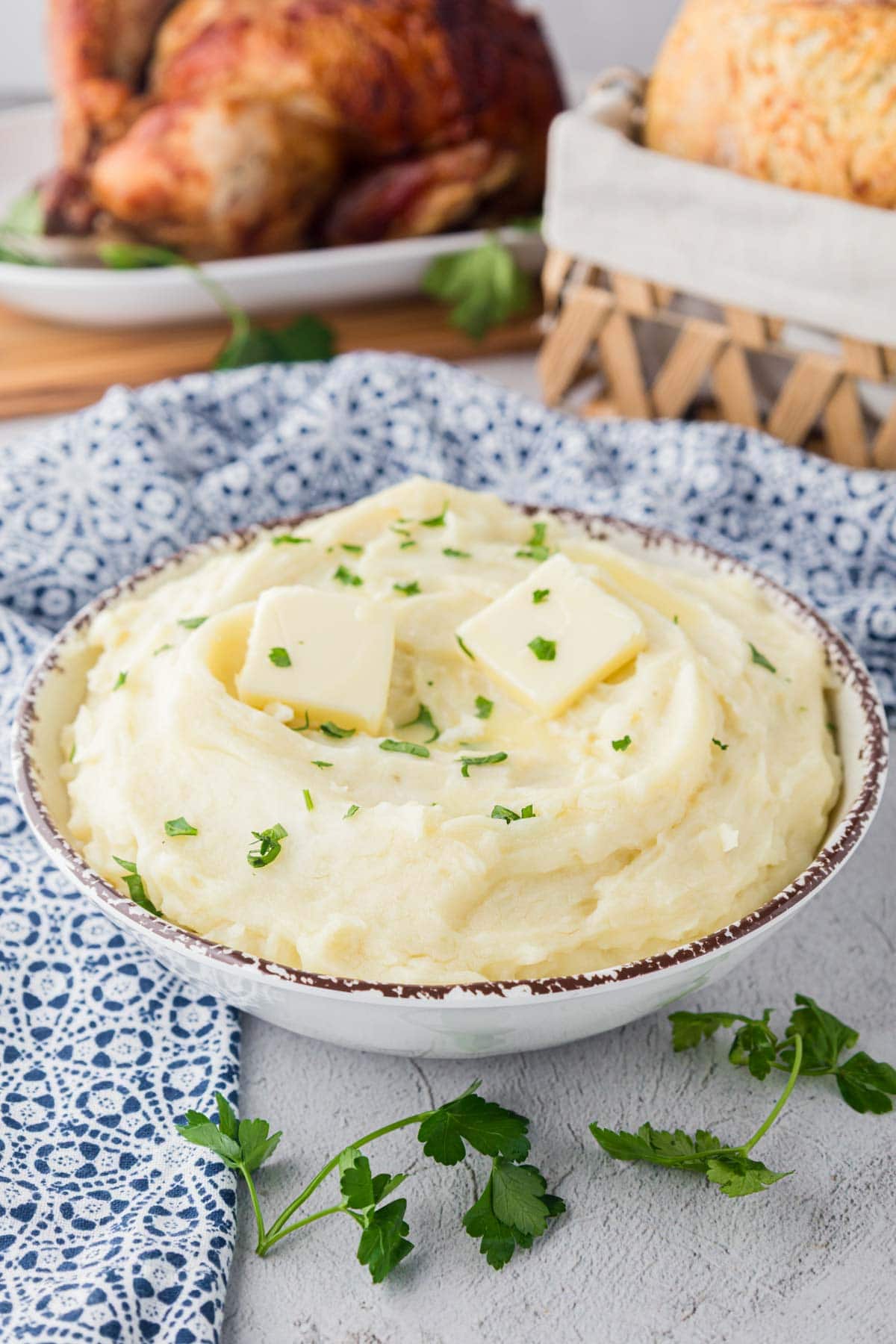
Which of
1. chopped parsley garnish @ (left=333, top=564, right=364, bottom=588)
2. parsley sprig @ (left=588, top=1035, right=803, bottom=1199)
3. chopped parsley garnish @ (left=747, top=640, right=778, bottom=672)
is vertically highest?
chopped parsley garnish @ (left=747, top=640, right=778, bottom=672)

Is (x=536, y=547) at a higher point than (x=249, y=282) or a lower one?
higher

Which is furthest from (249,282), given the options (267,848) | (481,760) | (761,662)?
(267,848)

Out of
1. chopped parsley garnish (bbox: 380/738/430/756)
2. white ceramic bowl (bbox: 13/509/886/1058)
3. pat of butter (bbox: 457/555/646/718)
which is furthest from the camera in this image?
pat of butter (bbox: 457/555/646/718)

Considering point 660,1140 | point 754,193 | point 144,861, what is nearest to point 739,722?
point 660,1140

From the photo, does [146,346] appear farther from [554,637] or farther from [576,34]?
[576,34]

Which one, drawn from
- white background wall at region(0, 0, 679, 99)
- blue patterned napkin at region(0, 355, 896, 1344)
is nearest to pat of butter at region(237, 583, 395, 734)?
blue patterned napkin at region(0, 355, 896, 1344)

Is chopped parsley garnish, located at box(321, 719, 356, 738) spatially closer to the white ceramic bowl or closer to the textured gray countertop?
the white ceramic bowl

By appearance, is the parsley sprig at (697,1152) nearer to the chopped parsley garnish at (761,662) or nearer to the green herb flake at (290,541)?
the chopped parsley garnish at (761,662)
